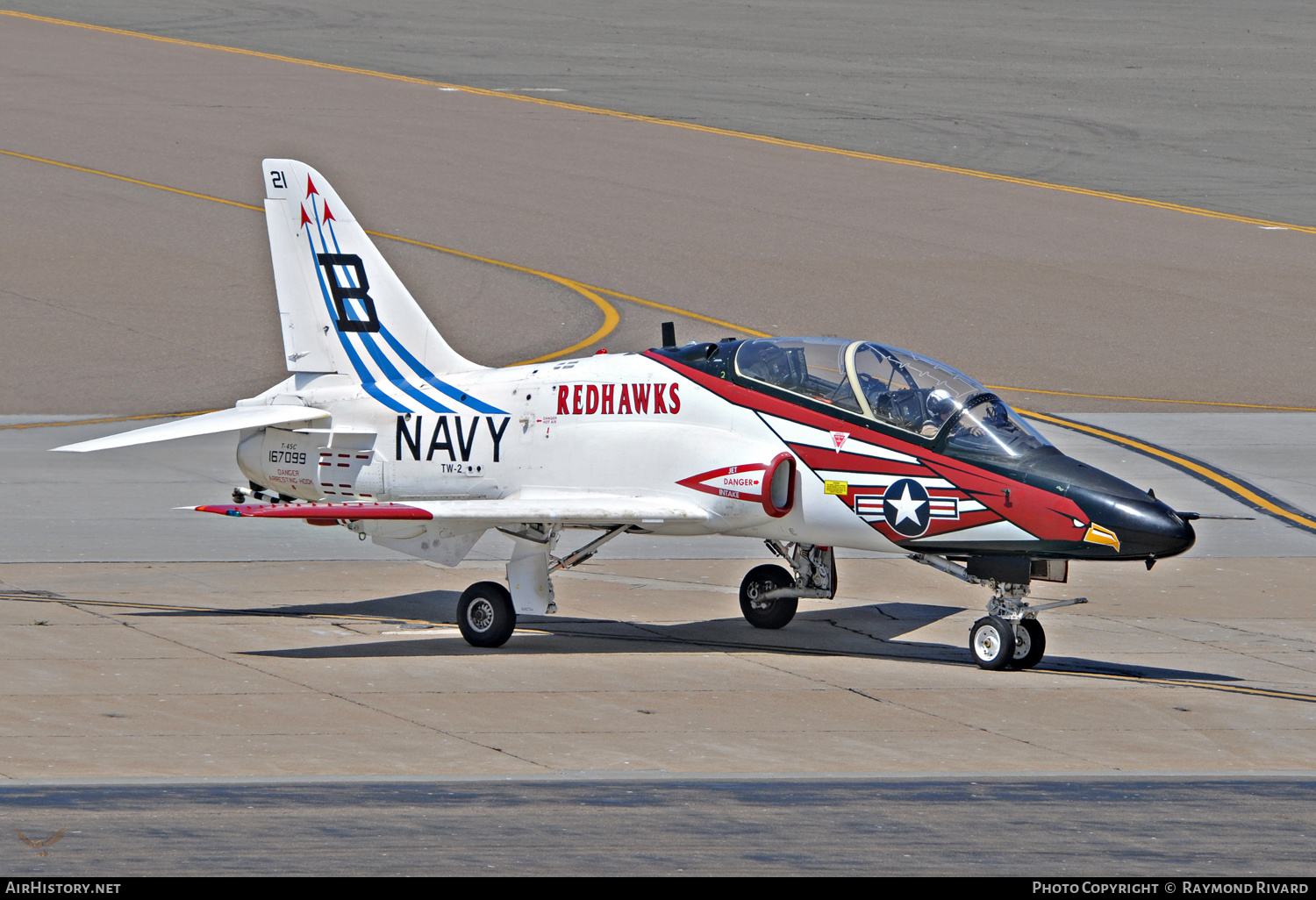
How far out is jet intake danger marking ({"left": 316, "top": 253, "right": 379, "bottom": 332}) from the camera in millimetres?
19734

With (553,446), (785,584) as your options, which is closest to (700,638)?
(785,584)

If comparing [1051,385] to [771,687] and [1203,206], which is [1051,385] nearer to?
[1203,206]

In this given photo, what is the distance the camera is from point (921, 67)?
61.4 metres

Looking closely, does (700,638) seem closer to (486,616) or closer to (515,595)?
(515,595)

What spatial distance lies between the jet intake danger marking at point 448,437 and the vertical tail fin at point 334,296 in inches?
34.6

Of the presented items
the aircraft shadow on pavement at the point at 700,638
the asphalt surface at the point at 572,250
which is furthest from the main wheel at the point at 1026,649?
the asphalt surface at the point at 572,250

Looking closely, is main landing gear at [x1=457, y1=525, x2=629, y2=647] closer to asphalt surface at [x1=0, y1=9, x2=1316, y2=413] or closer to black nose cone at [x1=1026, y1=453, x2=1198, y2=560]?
black nose cone at [x1=1026, y1=453, x2=1198, y2=560]

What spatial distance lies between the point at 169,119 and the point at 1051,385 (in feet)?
88.8

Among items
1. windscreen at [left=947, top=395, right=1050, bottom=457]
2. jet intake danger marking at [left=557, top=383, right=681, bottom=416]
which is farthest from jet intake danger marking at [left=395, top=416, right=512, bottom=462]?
windscreen at [left=947, top=395, right=1050, bottom=457]

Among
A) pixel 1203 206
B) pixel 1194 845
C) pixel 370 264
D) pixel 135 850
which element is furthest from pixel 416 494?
pixel 1203 206

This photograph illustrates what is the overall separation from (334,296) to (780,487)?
555cm

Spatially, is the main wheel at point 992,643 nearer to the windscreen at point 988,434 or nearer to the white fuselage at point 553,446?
the white fuselage at point 553,446

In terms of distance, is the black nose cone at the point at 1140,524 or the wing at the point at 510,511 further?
the wing at the point at 510,511

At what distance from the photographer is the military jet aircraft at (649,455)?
16.7 metres
